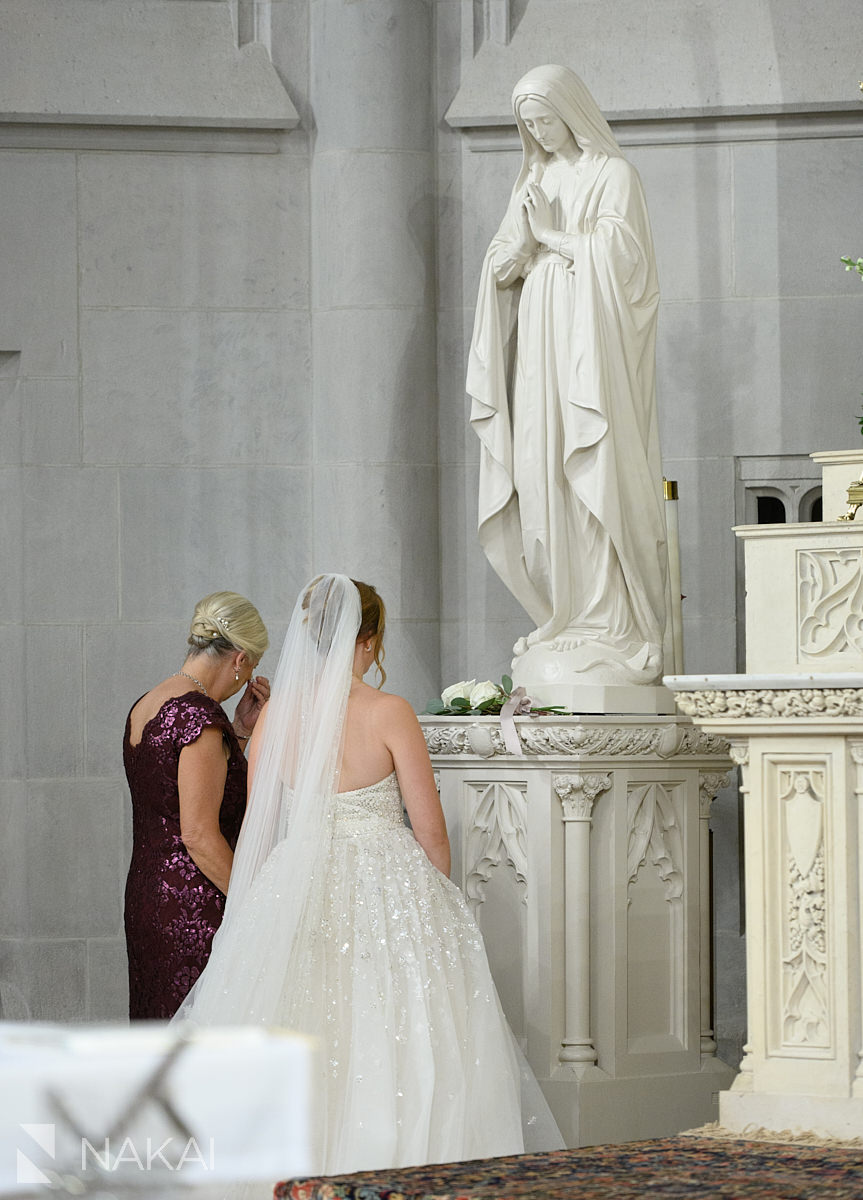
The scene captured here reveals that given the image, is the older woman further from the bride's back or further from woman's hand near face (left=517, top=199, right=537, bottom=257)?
woman's hand near face (left=517, top=199, right=537, bottom=257)

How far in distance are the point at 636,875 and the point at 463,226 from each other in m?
3.07

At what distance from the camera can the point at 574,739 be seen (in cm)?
518

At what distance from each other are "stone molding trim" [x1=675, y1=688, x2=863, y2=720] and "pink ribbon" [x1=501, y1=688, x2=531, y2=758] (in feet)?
2.79

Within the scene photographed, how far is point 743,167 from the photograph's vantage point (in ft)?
23.2

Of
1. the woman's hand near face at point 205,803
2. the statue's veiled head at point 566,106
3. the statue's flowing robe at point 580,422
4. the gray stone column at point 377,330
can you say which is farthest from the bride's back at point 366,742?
the gray stone column at point 377,330

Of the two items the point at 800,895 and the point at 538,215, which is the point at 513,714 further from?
the point at 538,215

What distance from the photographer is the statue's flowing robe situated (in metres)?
5.55

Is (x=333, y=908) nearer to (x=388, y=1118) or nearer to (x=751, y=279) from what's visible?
(x=388, y=1118)

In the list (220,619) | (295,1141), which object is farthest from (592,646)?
(295,1141)

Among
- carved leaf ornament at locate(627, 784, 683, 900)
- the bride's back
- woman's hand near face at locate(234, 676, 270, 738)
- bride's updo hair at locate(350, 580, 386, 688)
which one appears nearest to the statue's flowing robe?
carved leaf ornament at locate(627, 784, 683, 900)

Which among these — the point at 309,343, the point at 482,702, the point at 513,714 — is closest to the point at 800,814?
the point at 513,714

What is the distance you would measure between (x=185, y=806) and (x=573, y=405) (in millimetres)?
1823

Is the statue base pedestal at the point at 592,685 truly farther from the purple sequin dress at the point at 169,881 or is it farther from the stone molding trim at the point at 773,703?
the purple sequin dress at the point at 169,881

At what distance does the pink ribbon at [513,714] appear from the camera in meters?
5.23
